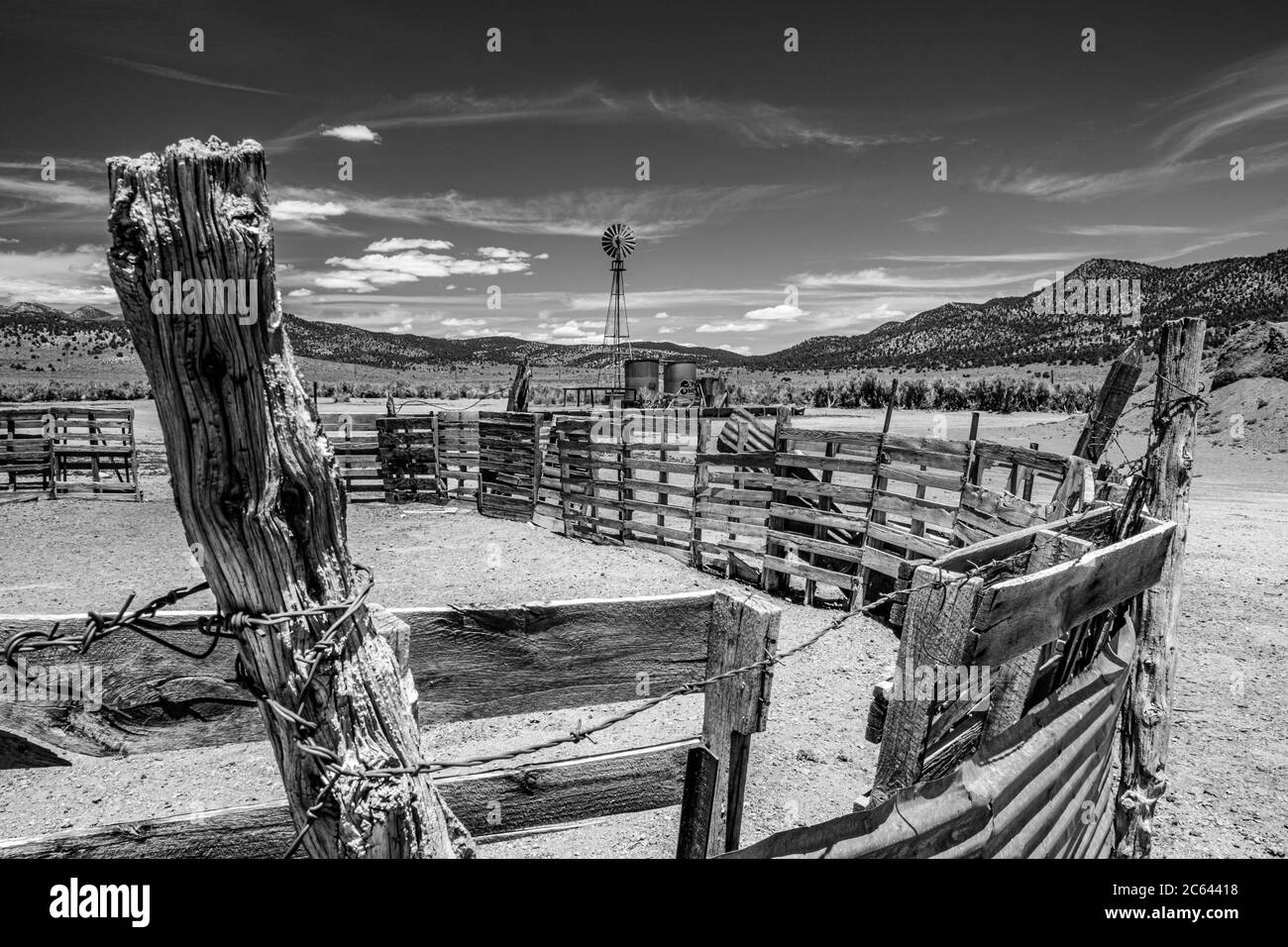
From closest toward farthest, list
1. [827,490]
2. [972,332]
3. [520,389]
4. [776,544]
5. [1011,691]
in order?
[1011,691] < [827,490] < [776,544] < [520,389] < [972,332]

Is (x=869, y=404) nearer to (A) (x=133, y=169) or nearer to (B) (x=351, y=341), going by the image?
(A) (x=133, y=169)

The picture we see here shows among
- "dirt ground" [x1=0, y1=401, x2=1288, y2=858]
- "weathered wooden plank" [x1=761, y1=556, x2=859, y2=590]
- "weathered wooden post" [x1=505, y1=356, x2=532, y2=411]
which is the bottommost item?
"dirt ground" [x1=0, y1=401, x2=1288, y2=858]

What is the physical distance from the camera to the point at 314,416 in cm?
159

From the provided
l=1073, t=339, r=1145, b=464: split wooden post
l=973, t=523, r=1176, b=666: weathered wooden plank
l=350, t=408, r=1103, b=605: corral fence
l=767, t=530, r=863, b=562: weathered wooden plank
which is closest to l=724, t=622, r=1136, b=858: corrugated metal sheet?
l=973, t=523, r=1176, b=666: weathered wooden plank

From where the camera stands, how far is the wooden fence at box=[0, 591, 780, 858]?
6.44 ft

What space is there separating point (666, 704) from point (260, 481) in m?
4.79

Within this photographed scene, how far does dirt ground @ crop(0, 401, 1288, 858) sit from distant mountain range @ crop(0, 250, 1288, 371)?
29.1m

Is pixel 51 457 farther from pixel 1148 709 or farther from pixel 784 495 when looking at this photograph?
pixel 1148 709

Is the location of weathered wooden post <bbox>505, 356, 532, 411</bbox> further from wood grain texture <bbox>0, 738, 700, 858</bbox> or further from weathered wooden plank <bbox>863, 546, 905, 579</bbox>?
wood grain texture <bbox>0, 738, 700, 858</bbox>

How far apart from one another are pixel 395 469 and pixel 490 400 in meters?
34.6

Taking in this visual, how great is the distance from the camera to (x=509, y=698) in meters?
2.41

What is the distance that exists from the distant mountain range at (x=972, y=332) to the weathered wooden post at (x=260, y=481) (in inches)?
1511

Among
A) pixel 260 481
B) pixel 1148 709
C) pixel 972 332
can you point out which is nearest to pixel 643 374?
pixel 1148 709
